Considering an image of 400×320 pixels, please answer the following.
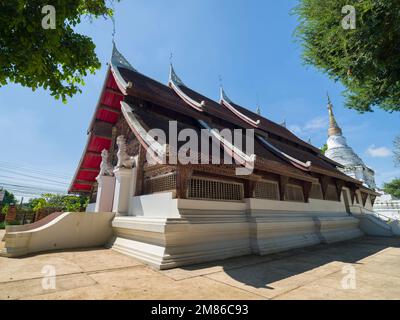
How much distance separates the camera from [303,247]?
26.8ft

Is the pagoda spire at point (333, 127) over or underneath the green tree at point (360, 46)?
over

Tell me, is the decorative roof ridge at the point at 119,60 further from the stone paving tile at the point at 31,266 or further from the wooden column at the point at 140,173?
the stone paving tile at the point at 31,266

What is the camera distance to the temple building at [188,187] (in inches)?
218

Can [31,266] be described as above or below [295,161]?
below

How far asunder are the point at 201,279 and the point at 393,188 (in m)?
53.7

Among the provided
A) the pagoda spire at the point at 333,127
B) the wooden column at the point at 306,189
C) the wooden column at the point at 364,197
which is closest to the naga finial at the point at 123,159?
the wooden column at the point at 306,189

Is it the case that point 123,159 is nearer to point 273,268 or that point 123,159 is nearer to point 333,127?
point 273,268

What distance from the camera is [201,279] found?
4.09 meters

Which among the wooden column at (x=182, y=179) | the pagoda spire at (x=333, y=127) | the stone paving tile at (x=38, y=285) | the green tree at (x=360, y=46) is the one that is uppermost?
the pagoda spire at (x=333, y=127)

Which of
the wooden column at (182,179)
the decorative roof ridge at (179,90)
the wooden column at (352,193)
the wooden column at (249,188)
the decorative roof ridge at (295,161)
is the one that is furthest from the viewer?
the wooden column at (352,193)

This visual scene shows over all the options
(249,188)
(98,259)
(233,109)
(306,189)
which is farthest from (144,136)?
(233,109)

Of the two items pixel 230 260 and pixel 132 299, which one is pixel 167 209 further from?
pixel 132 299

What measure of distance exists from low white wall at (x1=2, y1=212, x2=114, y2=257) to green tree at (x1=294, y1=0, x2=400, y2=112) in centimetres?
884

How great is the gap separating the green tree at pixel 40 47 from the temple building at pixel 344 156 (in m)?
28.1
